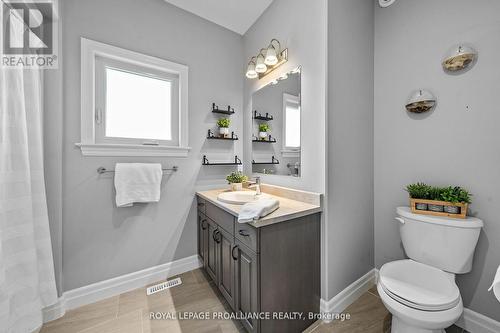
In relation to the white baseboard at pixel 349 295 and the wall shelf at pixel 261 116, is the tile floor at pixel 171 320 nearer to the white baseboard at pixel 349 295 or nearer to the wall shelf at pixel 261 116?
the white baseboard at pixel 349 295

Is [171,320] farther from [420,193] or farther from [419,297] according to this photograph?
[420,193]

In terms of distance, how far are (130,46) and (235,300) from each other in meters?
2.22

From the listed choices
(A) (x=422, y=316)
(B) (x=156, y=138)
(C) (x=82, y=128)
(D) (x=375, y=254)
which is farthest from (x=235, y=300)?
(C) (x=82, y=128)

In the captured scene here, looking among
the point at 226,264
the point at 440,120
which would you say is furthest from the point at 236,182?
the point at 440,120

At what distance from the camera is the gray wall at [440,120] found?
1216mm

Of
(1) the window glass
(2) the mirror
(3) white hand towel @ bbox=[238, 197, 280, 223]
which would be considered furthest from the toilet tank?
(1) the window glass

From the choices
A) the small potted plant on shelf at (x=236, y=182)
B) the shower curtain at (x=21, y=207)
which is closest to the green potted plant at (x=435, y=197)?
the small potted plant on shelf at (x=236, y=182)

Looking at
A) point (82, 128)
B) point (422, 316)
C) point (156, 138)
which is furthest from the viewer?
point (156, 138)

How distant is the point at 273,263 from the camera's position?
1136mm

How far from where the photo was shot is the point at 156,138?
1864mm

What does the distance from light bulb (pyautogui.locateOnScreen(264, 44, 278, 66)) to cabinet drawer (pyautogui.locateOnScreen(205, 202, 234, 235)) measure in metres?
1.40

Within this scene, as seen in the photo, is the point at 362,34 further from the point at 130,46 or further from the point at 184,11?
the point at 130,46

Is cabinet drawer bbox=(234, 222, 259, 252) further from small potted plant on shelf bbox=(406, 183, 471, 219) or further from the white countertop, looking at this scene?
small potted plant on shelf bbox=(406, 183, 471, 219)

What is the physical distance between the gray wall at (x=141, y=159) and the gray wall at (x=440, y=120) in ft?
4.88
